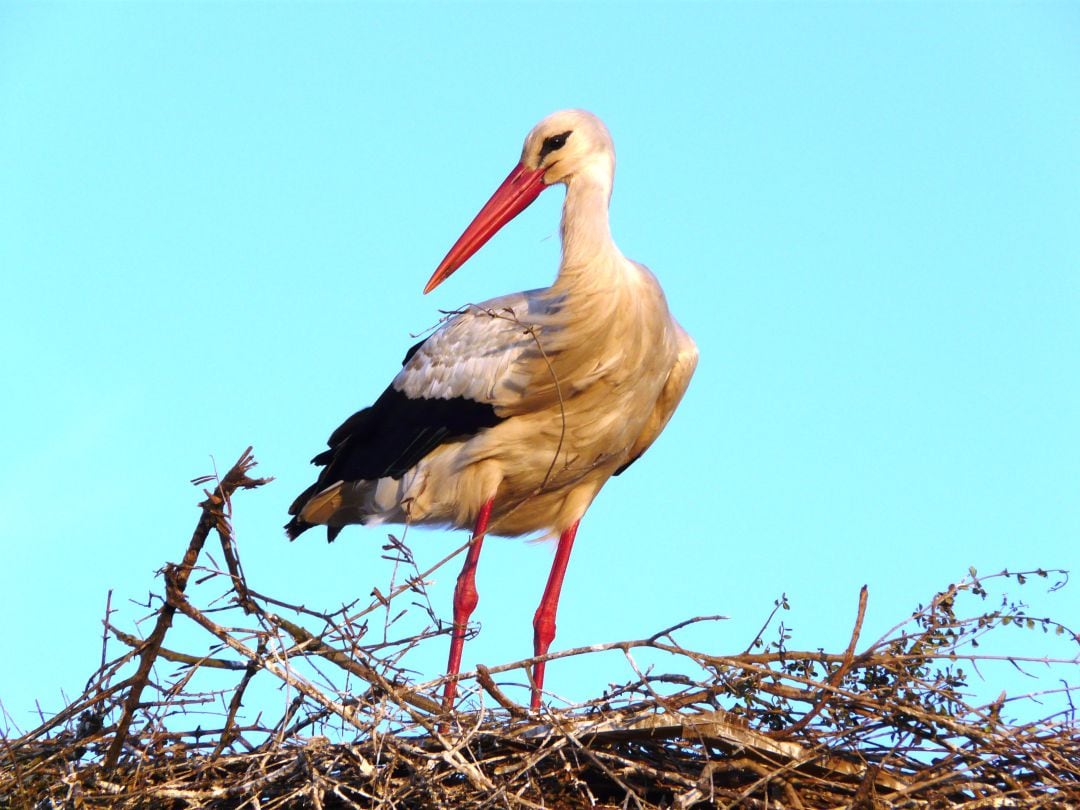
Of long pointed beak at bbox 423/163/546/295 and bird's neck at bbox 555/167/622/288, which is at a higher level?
long pointed beak at bbox 423/163/546/295

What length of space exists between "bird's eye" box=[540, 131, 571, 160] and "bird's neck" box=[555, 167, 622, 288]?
0.21 metres

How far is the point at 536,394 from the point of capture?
662 cm

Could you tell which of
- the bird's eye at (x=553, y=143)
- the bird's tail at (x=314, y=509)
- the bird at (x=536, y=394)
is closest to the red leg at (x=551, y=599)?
the bird at (x=536, y=394)

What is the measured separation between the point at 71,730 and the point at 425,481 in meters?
2.16

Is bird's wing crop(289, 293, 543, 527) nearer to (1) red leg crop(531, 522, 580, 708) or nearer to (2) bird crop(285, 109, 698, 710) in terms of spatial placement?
(2) bird crop(285, 109, 698, 710)

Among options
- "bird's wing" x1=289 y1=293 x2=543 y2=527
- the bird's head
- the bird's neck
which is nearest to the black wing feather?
"bird's wing" x1=289 y1=293 x2=543 y2=527

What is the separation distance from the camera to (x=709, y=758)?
481cm

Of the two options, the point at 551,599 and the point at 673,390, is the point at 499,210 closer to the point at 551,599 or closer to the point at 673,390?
the point at 673,390

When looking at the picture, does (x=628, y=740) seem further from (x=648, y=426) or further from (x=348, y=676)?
(x=648, y=426)

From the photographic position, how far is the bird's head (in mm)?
6793

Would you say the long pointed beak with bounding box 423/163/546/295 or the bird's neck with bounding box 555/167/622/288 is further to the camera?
the long pointed beak with bounding box 423/163/546/295

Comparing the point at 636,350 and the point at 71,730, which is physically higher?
the point at 636,350

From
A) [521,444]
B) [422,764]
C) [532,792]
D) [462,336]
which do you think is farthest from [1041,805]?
[462,336]

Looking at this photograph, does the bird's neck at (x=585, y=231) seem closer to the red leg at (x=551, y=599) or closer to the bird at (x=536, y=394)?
the bird at (x=536, y=394)
